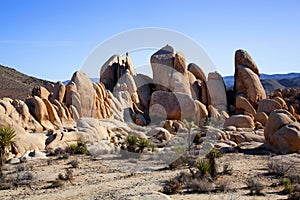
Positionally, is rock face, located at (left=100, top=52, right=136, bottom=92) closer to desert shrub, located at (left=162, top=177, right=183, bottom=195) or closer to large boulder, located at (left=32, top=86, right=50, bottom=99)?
large boulder, located at (left=32, top=86, right=50, bottom=99)

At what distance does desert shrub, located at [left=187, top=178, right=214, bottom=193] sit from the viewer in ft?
41.6

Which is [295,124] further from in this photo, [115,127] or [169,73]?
[169,73]

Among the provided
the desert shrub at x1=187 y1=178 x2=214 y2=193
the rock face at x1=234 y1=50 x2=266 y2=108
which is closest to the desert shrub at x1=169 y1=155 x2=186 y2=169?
the desert shrub at x1=187 y1=178 x2=214 y2=193

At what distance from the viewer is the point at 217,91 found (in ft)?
133

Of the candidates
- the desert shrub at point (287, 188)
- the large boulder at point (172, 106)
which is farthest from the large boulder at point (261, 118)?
the desert shrub at point (287, 188)

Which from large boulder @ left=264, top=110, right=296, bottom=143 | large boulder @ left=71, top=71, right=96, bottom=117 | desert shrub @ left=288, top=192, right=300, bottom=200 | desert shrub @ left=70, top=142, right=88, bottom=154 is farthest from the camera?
large boulder @ left=71, top=71, right=96, bottom=117

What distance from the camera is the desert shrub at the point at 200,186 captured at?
1267 cm

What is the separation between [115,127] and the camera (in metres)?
28.9

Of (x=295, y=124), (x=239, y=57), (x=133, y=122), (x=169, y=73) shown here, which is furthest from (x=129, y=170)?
(x=239, y=57)

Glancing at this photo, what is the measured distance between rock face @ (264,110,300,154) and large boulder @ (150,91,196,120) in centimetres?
1223

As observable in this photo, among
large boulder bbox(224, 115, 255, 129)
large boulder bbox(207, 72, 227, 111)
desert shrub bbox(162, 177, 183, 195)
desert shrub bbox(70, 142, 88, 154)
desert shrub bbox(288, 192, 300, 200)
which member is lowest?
desert shrub bbox(288, 192, 300, 200)

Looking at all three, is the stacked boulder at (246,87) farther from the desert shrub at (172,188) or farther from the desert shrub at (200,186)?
the desert shrub at (172,188)

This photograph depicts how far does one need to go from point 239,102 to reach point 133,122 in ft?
38.1

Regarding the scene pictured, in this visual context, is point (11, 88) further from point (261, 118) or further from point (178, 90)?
point (261, 118)
